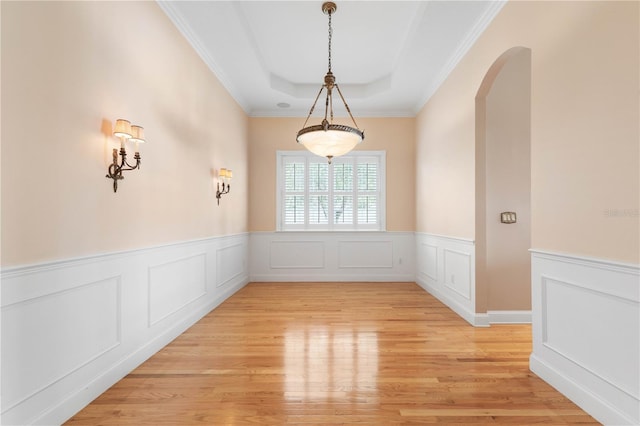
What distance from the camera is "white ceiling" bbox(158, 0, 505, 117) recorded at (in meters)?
3.23

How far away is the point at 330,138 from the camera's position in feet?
10.4

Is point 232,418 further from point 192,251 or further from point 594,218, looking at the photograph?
point 594,218

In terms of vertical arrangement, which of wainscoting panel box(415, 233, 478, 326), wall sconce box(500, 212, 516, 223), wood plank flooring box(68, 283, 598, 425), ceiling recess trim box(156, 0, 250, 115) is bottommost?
wood plank flooring box(68, 283, 598, 425)

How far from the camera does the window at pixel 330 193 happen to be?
6152mm

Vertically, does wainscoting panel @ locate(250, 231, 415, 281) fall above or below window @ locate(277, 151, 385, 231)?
below

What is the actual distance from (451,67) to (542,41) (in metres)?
1.81

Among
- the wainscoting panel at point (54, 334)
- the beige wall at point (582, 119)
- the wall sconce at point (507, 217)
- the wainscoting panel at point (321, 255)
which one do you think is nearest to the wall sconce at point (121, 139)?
the wainscoting panel at point (54, 334)

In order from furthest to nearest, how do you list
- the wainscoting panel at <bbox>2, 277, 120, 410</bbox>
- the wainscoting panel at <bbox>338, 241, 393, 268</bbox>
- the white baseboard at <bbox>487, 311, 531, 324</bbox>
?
the wainscoting panel at <bbox>338, 241, 393, 268</bbox>, the white baseboard at <bbox>487, 311, 531, 324</bbox>, the wainscoting panel at <bbox>2, 277, 120, 410</bbox>

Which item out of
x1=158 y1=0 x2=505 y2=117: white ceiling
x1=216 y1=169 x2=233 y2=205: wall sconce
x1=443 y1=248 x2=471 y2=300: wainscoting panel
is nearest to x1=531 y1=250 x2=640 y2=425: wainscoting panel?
x1=443 y1=248 x2=471 y2=300: wainscoting panel

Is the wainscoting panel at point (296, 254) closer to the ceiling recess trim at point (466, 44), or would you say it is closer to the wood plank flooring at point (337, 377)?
the wood plank flooring at point (337, 377)

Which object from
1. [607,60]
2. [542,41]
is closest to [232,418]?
[607,60]

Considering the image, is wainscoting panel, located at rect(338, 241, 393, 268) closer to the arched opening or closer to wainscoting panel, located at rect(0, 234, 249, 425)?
the arched opening

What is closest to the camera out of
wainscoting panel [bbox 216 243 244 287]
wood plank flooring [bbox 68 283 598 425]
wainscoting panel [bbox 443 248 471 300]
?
wood plank flooring [bbox 68 283 598 425]

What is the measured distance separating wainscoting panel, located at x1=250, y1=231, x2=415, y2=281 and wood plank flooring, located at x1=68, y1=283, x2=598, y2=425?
2087mm
